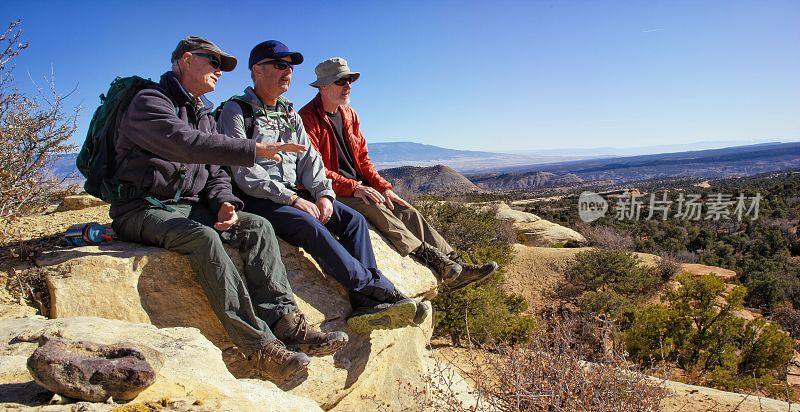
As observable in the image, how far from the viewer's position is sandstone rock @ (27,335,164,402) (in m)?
1.59

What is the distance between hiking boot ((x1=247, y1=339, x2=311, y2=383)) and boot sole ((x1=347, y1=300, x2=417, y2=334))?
0.69 meters

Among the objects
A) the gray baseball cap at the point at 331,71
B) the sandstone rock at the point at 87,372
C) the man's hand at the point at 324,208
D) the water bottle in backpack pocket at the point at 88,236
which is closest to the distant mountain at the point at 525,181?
the gray baseball cap at the point at 331,71

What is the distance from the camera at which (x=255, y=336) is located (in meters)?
2.70

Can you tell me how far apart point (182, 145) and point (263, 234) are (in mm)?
719

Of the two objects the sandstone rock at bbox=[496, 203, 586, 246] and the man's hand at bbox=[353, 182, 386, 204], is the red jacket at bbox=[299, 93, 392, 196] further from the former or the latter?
the sandstone rock at bbox=[496, 203, 586, 246]

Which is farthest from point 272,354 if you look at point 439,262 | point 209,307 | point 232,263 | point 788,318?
point 788,318

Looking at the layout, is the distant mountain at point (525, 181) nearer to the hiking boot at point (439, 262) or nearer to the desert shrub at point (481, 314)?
the desert shrub at point (481, 314)

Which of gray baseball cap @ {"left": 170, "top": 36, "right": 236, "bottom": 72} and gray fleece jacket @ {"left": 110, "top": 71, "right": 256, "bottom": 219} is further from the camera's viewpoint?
gray baseball cap @ {"left": 170, "top": 36, "right": 236, "bottom": 72}

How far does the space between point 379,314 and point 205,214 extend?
1.37 meters

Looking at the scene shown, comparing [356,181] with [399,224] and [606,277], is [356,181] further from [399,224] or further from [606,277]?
[606,277]

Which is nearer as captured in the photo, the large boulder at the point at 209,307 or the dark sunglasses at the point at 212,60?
the large boulder at the point at 209,307

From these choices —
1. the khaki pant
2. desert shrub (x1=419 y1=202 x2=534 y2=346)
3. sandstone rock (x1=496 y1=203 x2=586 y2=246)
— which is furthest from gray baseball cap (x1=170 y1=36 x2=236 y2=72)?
sandstone rock (x1=496 y1=203 x2=586 y2=246)

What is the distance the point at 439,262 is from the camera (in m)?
4.44

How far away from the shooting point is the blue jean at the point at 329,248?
331cm
